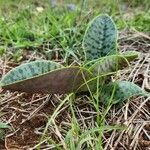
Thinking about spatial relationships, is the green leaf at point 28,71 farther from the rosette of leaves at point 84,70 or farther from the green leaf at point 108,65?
the green leaf at point 108,65

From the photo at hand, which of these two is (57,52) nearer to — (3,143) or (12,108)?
(12,108)

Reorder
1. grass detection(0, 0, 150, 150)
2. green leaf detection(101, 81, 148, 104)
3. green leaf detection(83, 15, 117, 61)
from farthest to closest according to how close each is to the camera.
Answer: green leaf detection(83, 15, 117, 61)
green leaf detection(101, 81, 148, 104)
grass detection(0, 0, 150, 150)

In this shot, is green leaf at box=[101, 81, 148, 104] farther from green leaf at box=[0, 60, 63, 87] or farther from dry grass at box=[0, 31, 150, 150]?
green leaf at box=[0, 60, 63, 87]

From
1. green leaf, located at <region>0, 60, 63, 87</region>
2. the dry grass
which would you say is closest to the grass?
the dry grass

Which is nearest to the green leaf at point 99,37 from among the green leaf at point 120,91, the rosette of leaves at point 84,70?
the rosette of leaves at point 84,70

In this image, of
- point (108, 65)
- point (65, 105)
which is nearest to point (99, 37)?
point (108, 65)

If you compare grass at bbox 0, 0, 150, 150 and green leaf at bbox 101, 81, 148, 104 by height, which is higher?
green leaf at bbox 101, 81, 148, 104

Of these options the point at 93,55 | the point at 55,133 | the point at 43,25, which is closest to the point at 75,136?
the point at 55,133

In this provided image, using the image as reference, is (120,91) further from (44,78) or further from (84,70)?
(44,78)
